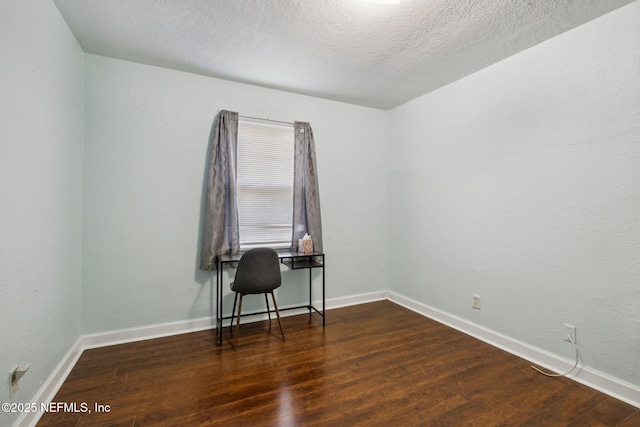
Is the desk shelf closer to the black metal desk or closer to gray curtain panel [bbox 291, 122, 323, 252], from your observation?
the black metal desk

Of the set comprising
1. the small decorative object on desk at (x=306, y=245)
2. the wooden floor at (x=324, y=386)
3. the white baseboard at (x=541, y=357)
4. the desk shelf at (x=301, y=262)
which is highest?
the small decorative object on desk at (x=306, y=245)

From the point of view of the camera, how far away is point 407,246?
3.58m

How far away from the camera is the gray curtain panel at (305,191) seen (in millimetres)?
3229

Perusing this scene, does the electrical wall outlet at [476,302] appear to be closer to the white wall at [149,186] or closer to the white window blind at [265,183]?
the white wall at [149,186]

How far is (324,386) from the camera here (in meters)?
1.94

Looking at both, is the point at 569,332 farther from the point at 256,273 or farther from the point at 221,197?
the point at 221,197

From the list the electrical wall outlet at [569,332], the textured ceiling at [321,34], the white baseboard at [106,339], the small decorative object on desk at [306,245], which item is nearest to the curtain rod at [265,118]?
the textured ceiling at [321,34]

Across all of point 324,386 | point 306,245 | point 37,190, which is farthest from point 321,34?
point 324,386

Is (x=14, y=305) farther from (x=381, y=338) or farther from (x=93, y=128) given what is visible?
(x=381, y=338)

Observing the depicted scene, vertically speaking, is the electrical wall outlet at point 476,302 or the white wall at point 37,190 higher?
the white wall at point 37,190

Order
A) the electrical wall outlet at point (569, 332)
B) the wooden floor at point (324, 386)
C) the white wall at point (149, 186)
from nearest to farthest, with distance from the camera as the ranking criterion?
the wooden floor at point (324, 386), the electrical wall outlet at point (569, 332), the white wall at point (149, 186)

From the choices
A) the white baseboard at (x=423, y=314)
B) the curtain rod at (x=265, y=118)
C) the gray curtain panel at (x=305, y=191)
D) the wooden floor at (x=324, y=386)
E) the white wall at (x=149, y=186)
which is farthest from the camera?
the gray curtain panel at (x=305, y=191)

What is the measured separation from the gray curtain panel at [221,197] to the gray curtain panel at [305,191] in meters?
0.69

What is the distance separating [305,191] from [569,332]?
264 cm
